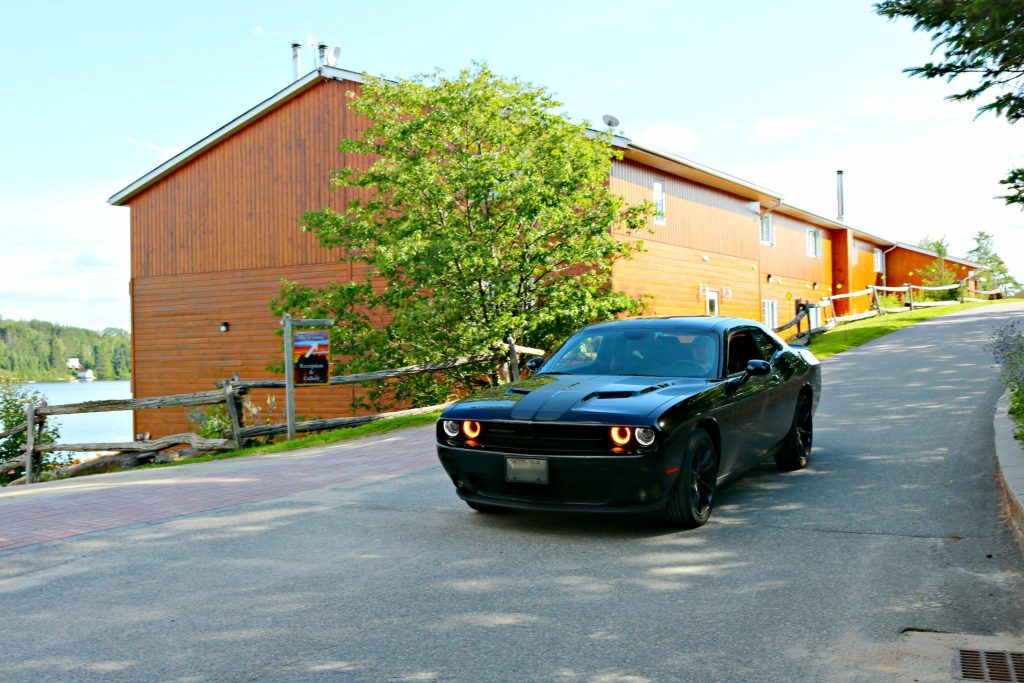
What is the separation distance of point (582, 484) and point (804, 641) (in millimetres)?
2067

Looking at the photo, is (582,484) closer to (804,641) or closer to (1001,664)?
(804,641)

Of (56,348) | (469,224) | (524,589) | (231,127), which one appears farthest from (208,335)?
(56,348)

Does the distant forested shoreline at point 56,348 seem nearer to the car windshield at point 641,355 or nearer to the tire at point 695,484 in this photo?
the car windshield at point 641,355

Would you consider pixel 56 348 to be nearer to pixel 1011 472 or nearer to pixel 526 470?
pixel 526 470

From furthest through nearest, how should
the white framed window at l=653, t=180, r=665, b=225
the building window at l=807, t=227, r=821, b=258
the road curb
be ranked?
1. the building window at l=807, t=227, r=821, b=258
2. the white framed window at l=653, t=180, r=665, b=225
3. the road curb

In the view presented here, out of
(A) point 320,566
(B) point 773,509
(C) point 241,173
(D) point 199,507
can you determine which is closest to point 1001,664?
(B) point 773,509

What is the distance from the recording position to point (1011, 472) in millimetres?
6496

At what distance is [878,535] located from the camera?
591 centimetres

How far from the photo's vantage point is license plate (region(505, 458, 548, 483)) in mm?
5918

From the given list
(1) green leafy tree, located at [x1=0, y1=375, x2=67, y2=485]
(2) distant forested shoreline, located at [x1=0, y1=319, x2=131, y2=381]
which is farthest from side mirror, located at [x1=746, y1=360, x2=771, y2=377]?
(2) distant forested shoreline, located at [x1=0, y1=319, x2=131, y2=381]

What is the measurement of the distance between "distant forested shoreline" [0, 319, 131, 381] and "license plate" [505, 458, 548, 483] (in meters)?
110

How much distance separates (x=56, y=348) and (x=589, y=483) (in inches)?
5080

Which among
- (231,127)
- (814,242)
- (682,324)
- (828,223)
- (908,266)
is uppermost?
(231,127)

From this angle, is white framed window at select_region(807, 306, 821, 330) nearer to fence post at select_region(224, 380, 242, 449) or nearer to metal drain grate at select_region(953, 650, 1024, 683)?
fence post at select_region(224, 380, 242, 449)
